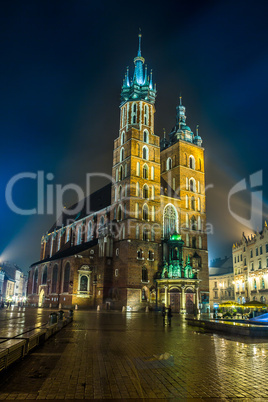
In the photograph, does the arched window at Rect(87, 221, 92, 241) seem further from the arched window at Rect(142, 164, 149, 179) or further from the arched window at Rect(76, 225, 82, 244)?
the arched window at Rect(142, 164, 149, 179)

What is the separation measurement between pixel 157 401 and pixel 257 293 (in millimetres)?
53405

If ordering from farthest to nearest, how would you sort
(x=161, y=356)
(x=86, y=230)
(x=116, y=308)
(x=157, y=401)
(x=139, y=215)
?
(x=86, y=230)
(x=139, y=215)
(x=116, y=308)
(x=161, y=356)
(x=157, y=401)

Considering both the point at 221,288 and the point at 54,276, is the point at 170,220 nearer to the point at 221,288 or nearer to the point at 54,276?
the point at 54,276

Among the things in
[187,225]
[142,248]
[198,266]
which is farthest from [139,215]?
[198,266]

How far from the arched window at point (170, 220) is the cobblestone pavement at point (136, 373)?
41087 mm

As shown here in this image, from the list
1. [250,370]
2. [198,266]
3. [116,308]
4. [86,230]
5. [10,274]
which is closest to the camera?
[250,370]

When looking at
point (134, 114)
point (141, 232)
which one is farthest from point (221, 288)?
point (134, 114)

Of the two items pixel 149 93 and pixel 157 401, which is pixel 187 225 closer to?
pixel 149 93

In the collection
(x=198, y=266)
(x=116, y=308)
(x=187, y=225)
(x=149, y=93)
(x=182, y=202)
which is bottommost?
(x=116, y=308)

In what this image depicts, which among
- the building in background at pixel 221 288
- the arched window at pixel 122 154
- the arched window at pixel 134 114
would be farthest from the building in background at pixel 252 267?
the arched window at pixel 134 114

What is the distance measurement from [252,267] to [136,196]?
24.9m

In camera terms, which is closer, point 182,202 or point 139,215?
point 139,215

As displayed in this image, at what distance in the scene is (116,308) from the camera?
45156mm

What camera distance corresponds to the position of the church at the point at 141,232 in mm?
46219
